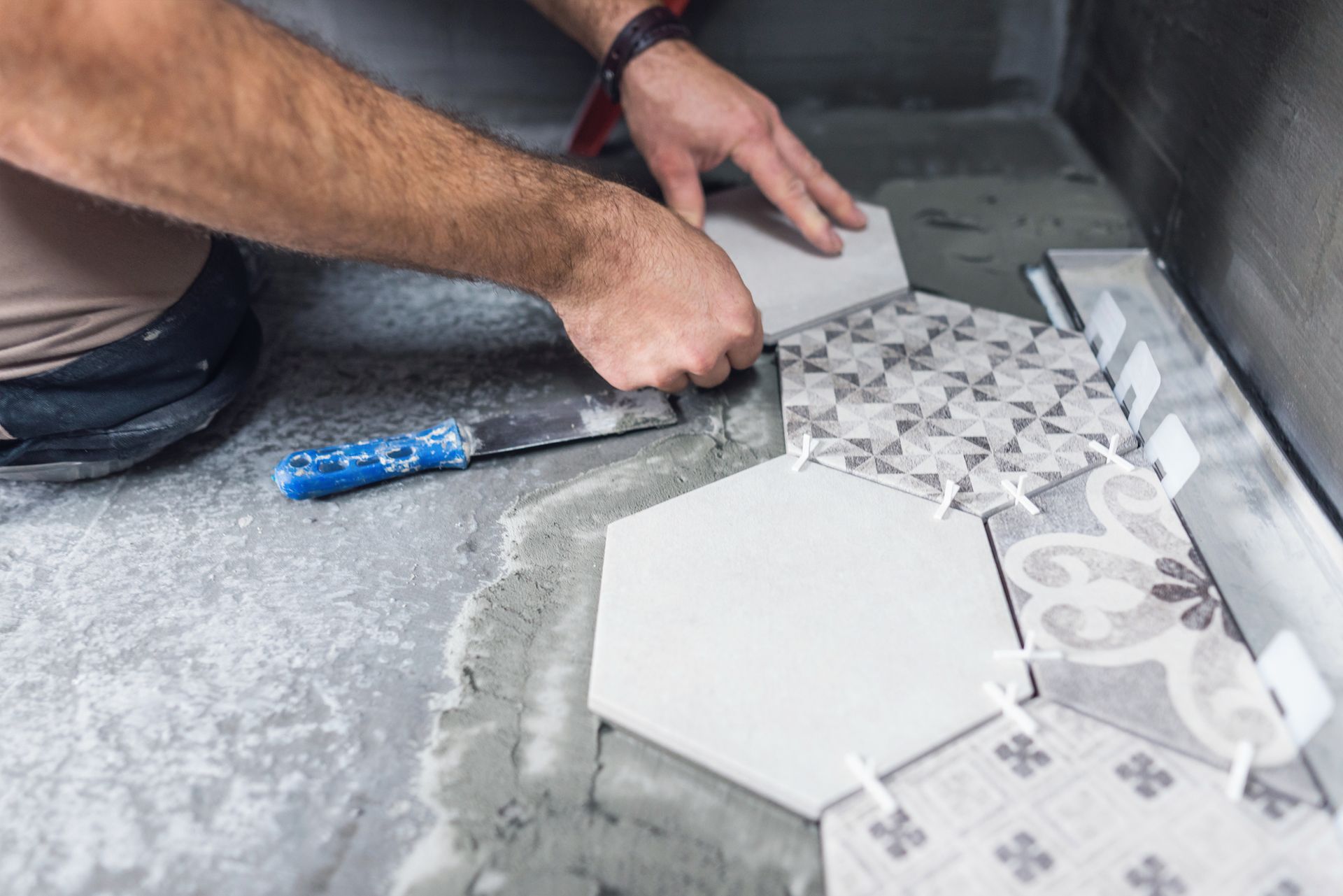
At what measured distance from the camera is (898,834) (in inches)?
27.0

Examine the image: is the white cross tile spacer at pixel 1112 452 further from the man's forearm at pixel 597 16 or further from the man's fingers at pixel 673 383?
the man's forearm at pixel 597 16

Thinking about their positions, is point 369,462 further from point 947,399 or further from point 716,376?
point 947,399

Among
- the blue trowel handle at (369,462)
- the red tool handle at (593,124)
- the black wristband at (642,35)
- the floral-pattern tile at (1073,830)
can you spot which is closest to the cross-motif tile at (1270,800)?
the floral-pattern tile at (1073,830)

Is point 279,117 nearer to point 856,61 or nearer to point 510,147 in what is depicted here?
point 510,147

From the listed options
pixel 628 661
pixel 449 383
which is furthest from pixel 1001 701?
pixel 449 383

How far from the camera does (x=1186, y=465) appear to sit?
92cm

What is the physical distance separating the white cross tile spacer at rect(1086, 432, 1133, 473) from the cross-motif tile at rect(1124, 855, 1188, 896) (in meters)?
0.46

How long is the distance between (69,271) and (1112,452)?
3.86 ft

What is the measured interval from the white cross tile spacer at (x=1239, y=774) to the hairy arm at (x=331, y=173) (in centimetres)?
66

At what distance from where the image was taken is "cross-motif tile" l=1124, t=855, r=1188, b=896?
64cm

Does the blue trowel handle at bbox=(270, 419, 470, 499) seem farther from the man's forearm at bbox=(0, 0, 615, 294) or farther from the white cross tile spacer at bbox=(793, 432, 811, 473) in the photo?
the white cross tile spacer at bbox=(793, 432, 811, 473)

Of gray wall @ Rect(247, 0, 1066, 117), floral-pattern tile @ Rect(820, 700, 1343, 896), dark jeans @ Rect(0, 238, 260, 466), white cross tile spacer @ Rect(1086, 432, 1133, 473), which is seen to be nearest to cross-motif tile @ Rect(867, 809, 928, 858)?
floral-pattern tile @ Rect(820, 700, 1343, 896)

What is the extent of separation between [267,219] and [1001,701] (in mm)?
787

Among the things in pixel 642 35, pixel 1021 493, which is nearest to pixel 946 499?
pixel 1021 493
